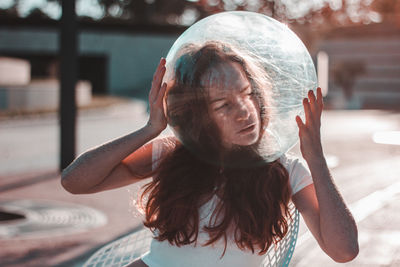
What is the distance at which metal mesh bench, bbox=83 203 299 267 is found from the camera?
2.38 meters

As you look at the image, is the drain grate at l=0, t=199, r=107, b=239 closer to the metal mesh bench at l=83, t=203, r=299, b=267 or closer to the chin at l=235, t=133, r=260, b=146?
the metal mesh bench at l=83, t=203, r=299, b=267

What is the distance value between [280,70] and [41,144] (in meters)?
11.9

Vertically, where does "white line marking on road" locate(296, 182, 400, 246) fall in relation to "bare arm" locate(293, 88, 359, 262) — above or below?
below

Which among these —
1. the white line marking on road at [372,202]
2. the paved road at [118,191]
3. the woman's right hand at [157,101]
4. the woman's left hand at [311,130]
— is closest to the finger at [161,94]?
the woman's right hand at [157,101]

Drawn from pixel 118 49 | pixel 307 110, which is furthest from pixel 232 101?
pixel 118 49

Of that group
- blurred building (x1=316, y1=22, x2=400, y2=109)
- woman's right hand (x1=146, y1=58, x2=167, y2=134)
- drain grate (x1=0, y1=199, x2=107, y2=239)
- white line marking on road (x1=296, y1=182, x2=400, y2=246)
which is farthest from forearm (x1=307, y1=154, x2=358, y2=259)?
blurred building (x1=316, y1=22, x2=400, y2=109)

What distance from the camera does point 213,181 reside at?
2148mm

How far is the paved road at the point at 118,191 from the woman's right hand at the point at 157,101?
2.99 m

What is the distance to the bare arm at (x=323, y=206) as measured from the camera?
6.60ft

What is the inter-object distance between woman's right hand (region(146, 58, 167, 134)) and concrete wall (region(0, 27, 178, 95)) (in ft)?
116

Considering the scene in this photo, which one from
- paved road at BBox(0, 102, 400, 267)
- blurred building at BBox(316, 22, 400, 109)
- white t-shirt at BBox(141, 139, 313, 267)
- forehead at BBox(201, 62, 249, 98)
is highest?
forehead at BBox(201, 62, 249, 98)

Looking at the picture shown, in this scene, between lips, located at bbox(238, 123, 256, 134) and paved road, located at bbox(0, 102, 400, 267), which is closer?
lips, located at bbox(238, 123, 256, 134)

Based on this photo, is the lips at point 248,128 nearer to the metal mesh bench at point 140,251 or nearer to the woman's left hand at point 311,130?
the woman's left hand at point 311,130

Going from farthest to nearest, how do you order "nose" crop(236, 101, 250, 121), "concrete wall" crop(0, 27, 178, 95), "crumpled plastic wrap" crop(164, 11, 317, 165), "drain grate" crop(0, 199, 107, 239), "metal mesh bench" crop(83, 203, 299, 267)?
"concrete wall" crop(0, 27, 178, 95), "drain grate" crop(0, 199, 107, 239), "metal mesh bench" crop(83, 203, 299, 267), "crumpled plastic wrap" crop(164, 11, 317, 165), "nose" crop(236, 101, 250, 121)
